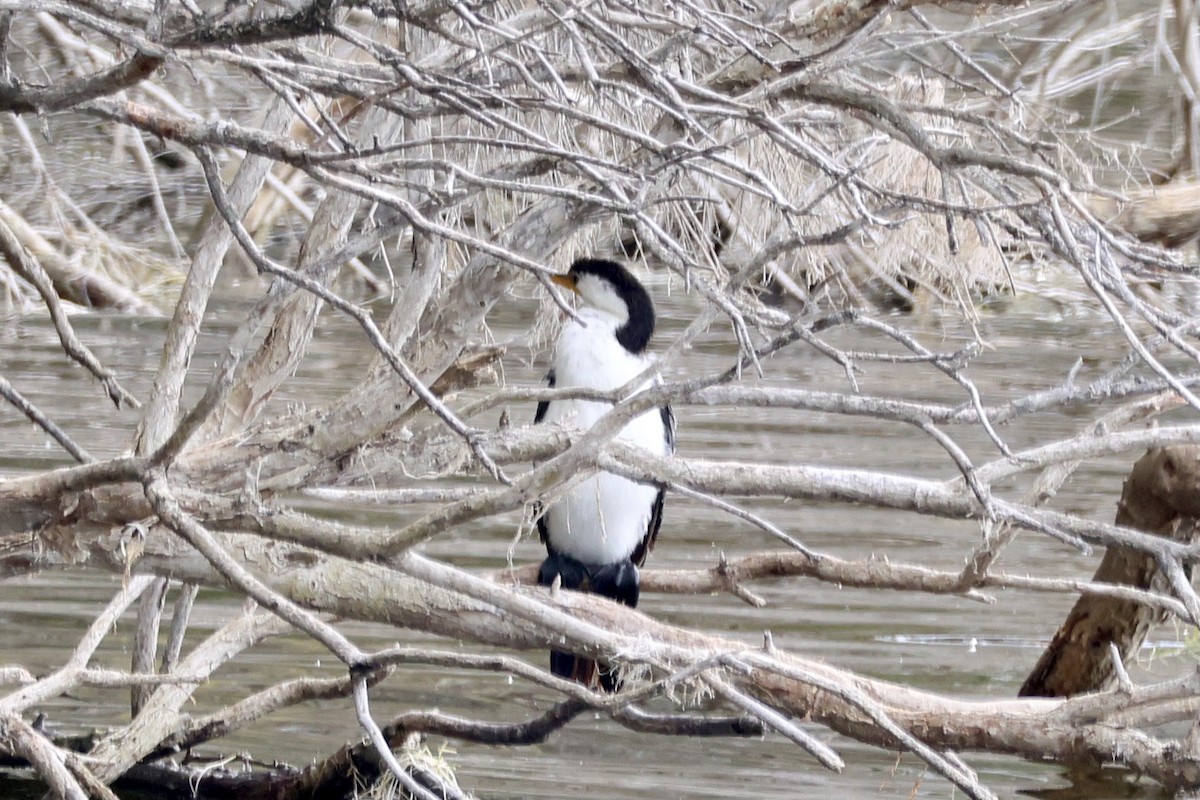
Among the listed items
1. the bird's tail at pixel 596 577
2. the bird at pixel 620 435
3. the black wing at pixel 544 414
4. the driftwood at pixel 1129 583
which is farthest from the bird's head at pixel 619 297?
the driftwood at pixel 1129 583

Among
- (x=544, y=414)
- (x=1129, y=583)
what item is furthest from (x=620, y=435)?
(x=1129, y=583)

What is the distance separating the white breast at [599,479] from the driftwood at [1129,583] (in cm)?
113

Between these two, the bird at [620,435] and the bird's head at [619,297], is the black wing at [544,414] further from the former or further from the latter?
the bird's head at [619,297]

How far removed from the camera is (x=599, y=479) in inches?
171

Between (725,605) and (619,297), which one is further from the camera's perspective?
(725,605)

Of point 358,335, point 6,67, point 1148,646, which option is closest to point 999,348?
point 358,335

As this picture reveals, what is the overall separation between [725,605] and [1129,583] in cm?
183

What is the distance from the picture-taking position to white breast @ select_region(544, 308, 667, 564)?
4.05m

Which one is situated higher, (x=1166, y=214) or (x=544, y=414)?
(x=1166, y=214)

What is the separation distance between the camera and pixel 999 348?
950 centimetres

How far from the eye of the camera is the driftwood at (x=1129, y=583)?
3.60 metres

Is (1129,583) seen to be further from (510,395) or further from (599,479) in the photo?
(510,395)

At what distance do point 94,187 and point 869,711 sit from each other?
27.8 feet

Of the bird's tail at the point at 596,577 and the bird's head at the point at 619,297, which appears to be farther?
the bird's tail at the point at 596,577
